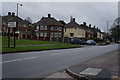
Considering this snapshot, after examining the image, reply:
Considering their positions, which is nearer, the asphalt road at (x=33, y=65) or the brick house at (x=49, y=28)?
the asphalt road at (x=33, y=65)

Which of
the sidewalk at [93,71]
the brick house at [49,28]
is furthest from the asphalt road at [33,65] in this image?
the brick house at [49,28]

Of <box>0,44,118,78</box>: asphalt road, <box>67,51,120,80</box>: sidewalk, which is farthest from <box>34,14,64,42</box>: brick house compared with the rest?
<box>67,51,120,80</box>: sidewalk

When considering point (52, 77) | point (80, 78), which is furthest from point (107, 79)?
point (52, 77)

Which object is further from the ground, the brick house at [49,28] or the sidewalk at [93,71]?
the brick house at [49,28]

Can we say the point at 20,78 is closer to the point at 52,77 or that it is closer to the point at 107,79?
the point at 52,77

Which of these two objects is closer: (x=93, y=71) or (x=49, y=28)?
(x=93, y=71)

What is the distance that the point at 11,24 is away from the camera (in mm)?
21672

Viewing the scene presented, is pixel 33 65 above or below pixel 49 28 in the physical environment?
below

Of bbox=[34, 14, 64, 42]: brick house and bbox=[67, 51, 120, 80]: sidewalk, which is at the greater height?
bbox=[34, 14, 64, 42]: brick house

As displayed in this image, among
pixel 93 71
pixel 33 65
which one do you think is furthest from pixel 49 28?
pixel 93 71

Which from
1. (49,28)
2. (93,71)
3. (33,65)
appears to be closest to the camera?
(93,71)

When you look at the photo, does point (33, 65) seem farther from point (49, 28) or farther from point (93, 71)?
point (49, 28)

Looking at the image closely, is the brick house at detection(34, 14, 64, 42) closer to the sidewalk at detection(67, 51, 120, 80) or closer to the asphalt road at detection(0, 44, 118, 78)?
the asphalt road at detection(0, 44, 118, 78)

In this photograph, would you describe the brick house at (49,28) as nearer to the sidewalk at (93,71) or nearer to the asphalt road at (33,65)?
the asphalt road at (33,65)
